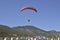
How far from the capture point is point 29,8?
3956 centimetres

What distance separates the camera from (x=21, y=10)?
40.0 meters

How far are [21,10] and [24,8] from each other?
65cm

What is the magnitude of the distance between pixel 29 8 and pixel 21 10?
4.66ft

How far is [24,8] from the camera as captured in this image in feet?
130

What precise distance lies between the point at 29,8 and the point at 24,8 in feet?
2.72
